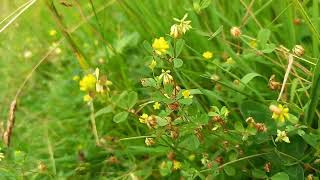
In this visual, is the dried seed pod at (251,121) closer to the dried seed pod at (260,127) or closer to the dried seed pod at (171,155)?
the dried seed pod at (260,127)

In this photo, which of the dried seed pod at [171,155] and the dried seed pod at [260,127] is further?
the dried seed pod at [171,155]

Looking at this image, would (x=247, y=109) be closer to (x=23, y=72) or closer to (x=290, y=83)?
(x=290, y=83)

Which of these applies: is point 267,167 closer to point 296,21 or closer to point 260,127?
point 260,127

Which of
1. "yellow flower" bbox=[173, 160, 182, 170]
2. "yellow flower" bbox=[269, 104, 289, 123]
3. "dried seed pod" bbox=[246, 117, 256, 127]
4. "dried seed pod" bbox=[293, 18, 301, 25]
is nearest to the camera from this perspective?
"yellow flower" bbox=[269, 104, 289, 123]

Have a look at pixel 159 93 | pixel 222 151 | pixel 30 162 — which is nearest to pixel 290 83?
pixel 222 151

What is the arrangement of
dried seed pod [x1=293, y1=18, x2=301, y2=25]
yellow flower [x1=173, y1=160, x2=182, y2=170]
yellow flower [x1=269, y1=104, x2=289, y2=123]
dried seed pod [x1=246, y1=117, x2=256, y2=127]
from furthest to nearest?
dried seed pod [x1=293, y1=18, x2=301, y2=25]
yellow flower [x1=173, y1=160, x2=182, y2=170]
dried seed pod [x1=246, y1=117, x2=256, y2=127]
yellow flower [x1=269, y1=104, x2=289, y2=123]

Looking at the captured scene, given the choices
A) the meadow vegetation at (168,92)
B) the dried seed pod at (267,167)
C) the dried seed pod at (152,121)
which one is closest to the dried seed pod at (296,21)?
the meadow vegetation at (168,92)

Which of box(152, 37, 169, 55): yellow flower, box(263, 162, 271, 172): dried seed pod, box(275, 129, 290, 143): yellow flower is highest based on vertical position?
box(152, 37, 169, 55): yellow flower

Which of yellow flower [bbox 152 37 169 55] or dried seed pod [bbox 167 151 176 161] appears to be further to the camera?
dried seed pod [bbox 167 151 176 161]

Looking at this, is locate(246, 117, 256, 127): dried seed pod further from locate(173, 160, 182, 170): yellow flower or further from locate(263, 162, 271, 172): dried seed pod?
locate(173, 160, 182, 170): yellow flower

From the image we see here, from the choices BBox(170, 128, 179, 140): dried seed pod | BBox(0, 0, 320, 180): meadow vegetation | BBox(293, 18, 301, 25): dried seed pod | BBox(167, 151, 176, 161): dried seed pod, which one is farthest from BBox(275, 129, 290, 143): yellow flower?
BBox(293, 18, 301, 25): dried seed pod

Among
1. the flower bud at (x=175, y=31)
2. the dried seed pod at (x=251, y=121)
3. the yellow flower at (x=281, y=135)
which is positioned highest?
the flower bud at (x=175, y=31)
